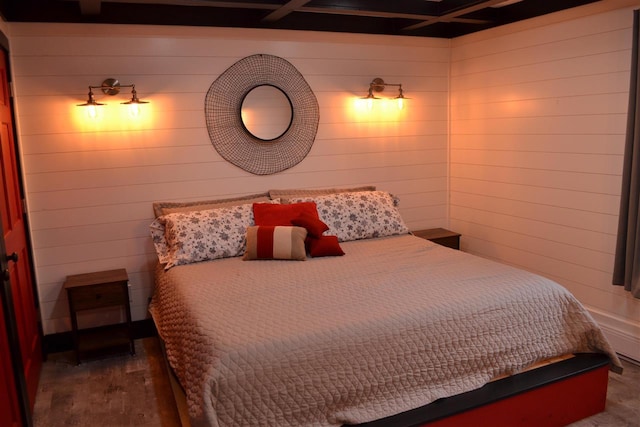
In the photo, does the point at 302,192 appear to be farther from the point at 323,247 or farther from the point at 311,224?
the point at 323,247

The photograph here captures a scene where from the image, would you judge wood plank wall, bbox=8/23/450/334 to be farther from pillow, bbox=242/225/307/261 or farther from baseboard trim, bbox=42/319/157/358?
pillow, bbox=242/225/307/261

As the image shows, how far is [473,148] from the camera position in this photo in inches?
174

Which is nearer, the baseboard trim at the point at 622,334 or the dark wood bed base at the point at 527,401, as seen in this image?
the dark wood bed base at the point at 527,401

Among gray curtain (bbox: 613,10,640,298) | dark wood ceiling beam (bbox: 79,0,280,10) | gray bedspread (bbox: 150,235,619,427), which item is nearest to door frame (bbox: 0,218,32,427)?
gray bedspread (bbox: 150,235,619,427)

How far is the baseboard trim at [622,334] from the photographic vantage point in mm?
3182

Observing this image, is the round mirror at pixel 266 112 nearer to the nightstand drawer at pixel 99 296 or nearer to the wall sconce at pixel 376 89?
the wall sconce at pixel 376 89

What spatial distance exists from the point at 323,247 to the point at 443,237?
1410mm

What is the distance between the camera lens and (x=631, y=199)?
3047mm

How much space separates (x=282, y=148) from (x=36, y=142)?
1.69m

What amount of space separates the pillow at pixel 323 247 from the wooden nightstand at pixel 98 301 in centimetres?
124

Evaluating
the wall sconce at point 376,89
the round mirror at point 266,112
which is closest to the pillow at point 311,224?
the round mirror at point 266,112

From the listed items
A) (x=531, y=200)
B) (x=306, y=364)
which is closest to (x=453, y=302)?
(x=306, y=364)

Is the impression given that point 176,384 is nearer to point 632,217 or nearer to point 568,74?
point 632,217

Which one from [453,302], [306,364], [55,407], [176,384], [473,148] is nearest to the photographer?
[306,364]
